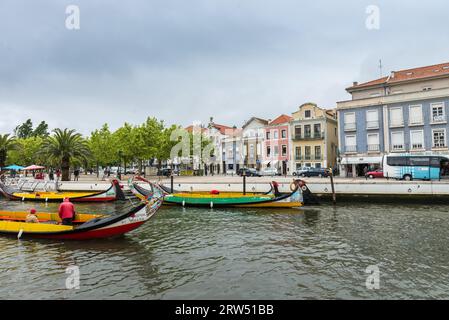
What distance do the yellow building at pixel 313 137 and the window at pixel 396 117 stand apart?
12588 millimetres

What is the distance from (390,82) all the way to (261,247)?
145 feet

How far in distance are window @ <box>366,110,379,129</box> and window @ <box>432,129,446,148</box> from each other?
24.1 ft

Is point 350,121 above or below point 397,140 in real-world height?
above

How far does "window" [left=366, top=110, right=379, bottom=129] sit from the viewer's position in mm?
46719

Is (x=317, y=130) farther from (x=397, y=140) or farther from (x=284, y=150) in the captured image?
(x=397, y=140)

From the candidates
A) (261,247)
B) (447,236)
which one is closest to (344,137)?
(447,236)

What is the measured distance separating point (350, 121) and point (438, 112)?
37.6 ft

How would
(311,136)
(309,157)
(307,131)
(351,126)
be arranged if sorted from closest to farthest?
(351,126) < (311,136) < (309,157) < (307,131)

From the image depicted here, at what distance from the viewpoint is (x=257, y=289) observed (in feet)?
27.5

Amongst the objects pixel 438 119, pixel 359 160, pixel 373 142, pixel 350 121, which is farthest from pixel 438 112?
pixel 359 160

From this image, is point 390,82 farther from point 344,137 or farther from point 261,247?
point 261,247

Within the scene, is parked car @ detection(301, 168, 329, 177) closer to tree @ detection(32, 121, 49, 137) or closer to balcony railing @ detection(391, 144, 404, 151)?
balcony railing @ detection(391, 144, 404, 151)

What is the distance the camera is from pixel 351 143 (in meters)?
49.2

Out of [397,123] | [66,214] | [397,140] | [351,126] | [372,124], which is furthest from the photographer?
[351,126]
